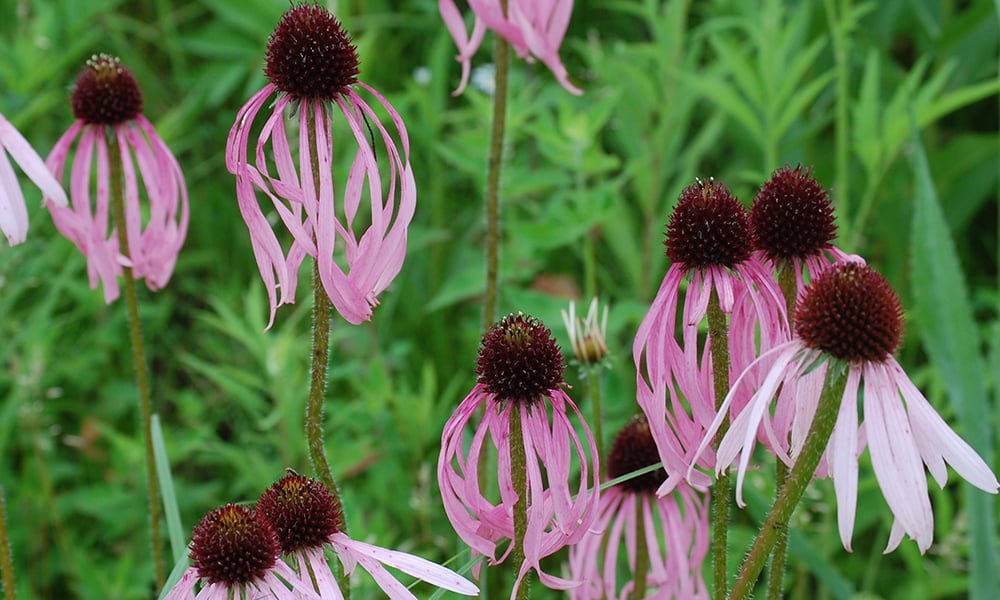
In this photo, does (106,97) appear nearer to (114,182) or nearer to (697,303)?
(114,182)

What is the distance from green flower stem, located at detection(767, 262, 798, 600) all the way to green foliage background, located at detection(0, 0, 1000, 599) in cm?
38

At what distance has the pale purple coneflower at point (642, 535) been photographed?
3.29ft

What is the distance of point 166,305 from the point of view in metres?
2.13

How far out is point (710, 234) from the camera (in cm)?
76

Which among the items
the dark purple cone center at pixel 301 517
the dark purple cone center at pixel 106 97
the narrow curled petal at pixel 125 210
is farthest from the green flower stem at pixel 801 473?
the dark purple cone center at pixel 106 97

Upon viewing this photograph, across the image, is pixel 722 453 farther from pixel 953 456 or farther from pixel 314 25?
pixel 314 25

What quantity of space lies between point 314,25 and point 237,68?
153 centimetres

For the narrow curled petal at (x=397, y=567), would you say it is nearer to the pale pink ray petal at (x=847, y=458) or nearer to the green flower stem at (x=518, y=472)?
the green flower stem at (x=518, y=472)

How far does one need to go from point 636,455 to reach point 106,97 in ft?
1.89

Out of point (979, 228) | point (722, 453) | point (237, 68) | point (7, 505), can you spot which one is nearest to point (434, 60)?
point (237, 68)

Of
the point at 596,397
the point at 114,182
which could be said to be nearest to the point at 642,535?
the point at 596,397

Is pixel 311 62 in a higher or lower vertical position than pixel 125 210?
higher

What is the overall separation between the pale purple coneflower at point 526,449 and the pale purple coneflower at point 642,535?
0.87 ft

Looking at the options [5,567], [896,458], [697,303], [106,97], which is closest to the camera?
[896,458]
